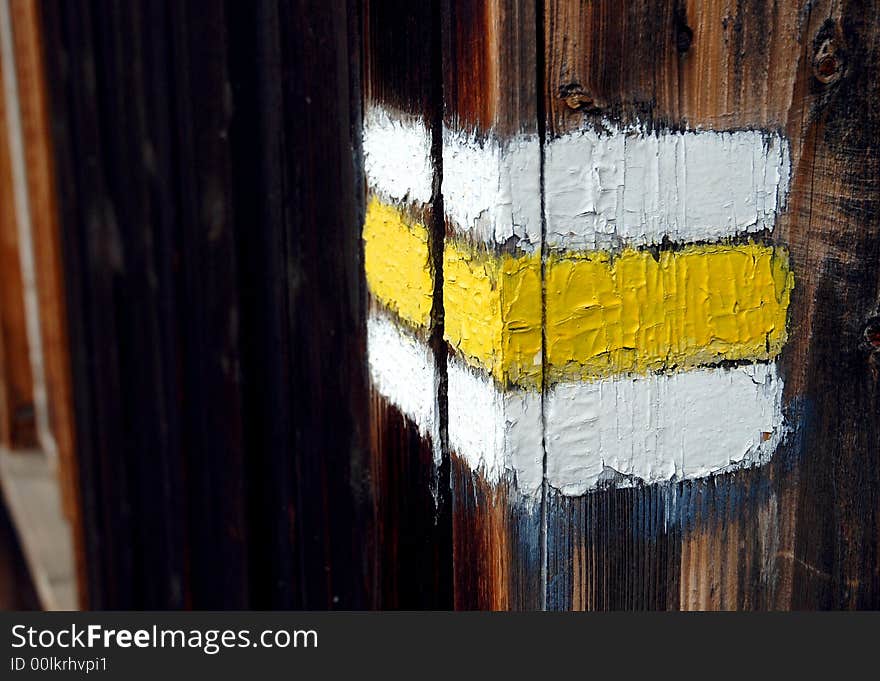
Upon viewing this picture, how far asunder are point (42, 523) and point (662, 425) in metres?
4.23

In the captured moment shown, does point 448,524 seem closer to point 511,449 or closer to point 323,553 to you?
point 511,449

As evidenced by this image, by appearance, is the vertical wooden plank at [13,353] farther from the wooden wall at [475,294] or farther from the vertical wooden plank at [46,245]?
the wooden wall at [475,294]

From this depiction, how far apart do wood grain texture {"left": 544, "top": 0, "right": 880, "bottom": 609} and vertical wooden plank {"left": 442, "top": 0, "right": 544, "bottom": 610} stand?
1.3 inches

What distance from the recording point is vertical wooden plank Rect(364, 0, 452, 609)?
1106 millimetres

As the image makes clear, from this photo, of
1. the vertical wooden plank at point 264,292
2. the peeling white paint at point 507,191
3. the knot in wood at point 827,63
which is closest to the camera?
the peeling white paint at point 507,191

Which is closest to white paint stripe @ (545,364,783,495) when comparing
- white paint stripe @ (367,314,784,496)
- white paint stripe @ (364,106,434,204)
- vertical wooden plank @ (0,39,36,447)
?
white paint stripe @ (367,314,784,496)

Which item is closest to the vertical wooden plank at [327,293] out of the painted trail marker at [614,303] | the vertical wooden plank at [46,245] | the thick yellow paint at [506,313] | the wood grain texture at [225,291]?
the wood grain texture at [225,291]

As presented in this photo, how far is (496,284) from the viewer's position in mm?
950

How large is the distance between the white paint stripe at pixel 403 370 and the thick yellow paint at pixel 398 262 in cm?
3

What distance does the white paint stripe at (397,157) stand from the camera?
111 cm

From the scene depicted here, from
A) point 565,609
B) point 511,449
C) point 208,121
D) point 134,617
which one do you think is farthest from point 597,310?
point 208,121

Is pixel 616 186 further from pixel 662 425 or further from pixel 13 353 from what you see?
pixel 13 353

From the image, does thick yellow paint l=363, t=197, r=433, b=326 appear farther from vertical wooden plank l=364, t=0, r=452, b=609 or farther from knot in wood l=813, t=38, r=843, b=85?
knot in wood l=813, t=38, r=843, b=85

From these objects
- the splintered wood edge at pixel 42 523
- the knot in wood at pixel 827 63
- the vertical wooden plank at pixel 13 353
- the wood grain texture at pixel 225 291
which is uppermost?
the knot in wood at pixel 827 63
